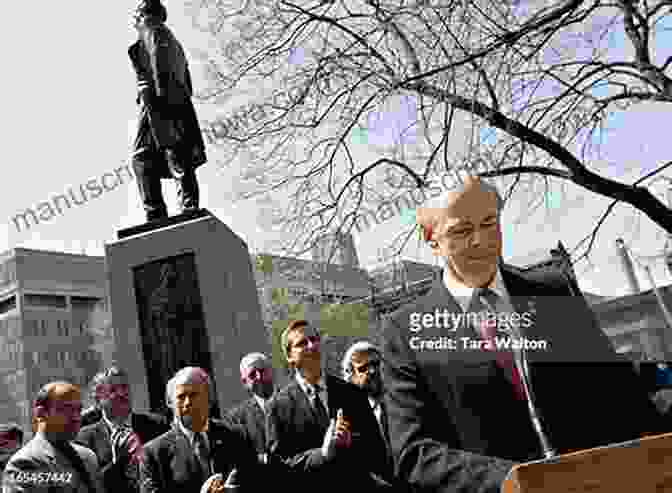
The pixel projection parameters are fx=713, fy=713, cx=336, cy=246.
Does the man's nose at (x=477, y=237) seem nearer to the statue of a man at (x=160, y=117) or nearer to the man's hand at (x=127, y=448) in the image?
the man's hand at (x=127, y=448)

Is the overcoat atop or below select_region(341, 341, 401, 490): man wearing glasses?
atop

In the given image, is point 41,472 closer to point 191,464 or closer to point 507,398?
point 191,464

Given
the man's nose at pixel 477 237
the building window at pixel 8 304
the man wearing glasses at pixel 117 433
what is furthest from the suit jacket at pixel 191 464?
the building window at pixel 8 304

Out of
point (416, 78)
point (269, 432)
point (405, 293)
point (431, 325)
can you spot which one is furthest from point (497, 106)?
point (431, 325)

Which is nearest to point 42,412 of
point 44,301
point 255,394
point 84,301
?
point 255,394

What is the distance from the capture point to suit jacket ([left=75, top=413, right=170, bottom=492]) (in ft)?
10.6

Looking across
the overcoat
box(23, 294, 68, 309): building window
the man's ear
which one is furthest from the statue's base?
box(23, 294, 68, 309): building window

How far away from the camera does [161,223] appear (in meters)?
5.70

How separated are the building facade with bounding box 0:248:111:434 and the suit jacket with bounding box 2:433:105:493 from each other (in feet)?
93.4

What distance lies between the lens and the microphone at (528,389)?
1864 mm

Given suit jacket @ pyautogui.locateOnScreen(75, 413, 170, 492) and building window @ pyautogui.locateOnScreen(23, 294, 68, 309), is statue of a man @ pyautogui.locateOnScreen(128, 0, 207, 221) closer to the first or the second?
suit jacket @ pyautogui.locateOnScreen(75, 413, 170, 492)

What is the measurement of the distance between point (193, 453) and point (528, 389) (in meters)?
1.58

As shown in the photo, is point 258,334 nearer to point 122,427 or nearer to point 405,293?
point 122,427

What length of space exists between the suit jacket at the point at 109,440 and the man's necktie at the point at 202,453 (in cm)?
50
